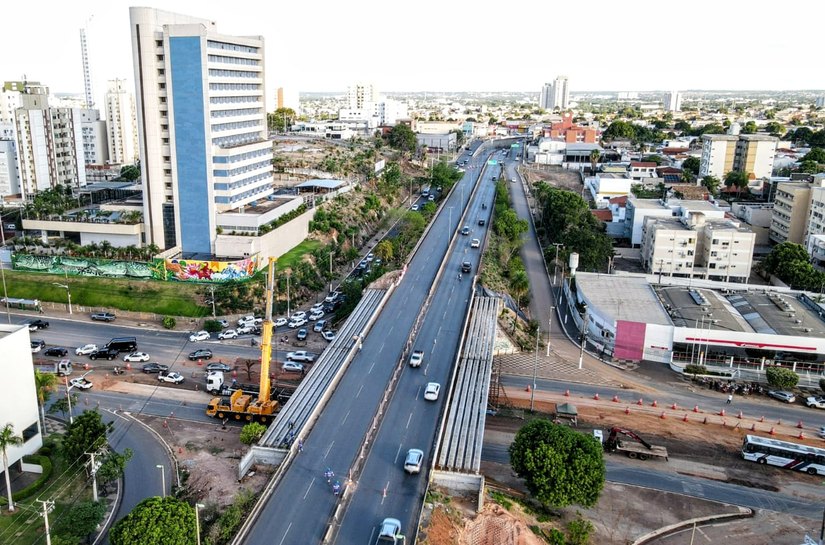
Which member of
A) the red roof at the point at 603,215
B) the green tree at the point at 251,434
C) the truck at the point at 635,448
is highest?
the red roof at the point at 603,215

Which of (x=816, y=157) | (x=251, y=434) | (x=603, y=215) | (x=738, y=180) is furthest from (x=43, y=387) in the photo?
(x=816, y=157)

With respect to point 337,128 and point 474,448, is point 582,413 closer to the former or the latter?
point 474,448

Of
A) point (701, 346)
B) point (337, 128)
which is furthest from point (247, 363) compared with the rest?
point (337, 128)

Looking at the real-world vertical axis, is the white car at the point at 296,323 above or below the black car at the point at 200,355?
above

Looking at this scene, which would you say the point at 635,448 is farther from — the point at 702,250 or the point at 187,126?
the point at 187,126

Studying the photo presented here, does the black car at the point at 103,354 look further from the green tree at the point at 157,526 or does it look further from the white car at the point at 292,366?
the green tree at the point at 157,526

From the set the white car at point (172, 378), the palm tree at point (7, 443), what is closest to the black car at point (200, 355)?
the white car at point (172, 378)
